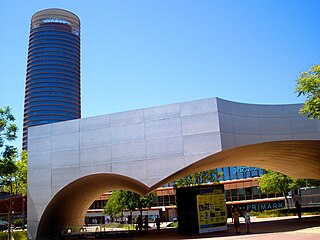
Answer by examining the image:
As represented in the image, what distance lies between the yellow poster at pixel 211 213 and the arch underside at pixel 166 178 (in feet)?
7.68

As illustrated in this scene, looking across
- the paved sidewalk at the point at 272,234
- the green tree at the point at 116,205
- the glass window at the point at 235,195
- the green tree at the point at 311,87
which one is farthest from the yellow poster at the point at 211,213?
the glass window at the point at 235,195

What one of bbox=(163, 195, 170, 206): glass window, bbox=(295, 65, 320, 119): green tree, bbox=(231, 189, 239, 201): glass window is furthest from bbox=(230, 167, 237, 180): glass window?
bbox=(295, 65, 320, 119): green tree

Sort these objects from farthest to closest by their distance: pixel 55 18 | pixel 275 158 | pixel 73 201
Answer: pixel 55 18 < pixel 275 158 < pixel 73 201

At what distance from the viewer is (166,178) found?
22.3 metres

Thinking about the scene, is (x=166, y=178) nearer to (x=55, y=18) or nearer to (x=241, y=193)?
(x=241, y=193)

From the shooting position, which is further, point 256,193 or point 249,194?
point 249,194

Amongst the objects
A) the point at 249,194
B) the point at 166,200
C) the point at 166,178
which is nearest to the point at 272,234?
the point at 166,178

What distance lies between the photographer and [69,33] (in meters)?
174

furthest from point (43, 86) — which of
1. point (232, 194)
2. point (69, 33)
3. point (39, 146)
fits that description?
point (39, 146)

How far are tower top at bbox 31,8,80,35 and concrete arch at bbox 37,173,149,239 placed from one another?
155846mm

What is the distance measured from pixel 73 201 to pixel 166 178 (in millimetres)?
10171

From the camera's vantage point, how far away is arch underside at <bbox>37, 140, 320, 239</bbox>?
79.0ft

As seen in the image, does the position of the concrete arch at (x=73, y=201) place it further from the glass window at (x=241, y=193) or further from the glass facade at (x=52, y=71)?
the glass facade at (x=52, y=71)

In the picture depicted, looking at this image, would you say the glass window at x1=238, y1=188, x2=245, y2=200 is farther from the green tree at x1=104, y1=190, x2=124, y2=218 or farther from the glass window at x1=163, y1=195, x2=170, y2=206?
the green tree at x1=104, y1=190, x2=124, y2=218
